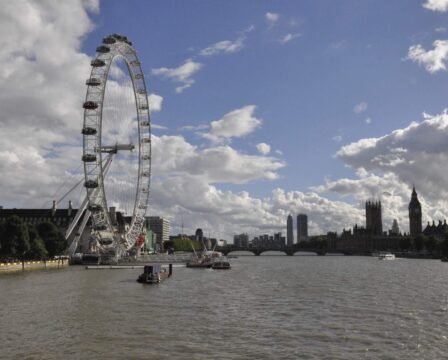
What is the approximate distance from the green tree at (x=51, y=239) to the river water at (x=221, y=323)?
47856mm

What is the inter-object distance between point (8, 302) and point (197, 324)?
16495mm

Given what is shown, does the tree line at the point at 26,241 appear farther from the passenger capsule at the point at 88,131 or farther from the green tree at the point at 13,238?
the passenger capsule at the point at 88,131

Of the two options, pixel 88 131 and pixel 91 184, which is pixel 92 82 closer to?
pixel 88 131

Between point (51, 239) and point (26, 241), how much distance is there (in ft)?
56.0

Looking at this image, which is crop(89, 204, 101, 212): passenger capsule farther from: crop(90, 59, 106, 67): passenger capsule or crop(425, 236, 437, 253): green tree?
crop(425, 236, 437, 253): green tree

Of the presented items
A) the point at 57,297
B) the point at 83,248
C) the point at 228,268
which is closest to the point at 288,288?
the point at 57,297

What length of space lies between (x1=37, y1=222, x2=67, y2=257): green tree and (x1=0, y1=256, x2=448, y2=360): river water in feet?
157

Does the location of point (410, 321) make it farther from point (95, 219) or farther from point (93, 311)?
point (95, 219)

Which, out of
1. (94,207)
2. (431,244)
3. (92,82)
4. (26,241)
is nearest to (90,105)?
(92,82)

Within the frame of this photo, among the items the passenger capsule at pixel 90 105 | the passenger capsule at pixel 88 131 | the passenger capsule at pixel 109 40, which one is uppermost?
the passenger capsule at pixel 109 40

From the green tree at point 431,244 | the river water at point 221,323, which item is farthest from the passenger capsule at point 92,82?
the green tree at point 431,244

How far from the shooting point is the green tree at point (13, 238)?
81.8m

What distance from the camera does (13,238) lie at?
8219cm

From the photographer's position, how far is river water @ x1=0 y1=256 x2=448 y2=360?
1001 inches
